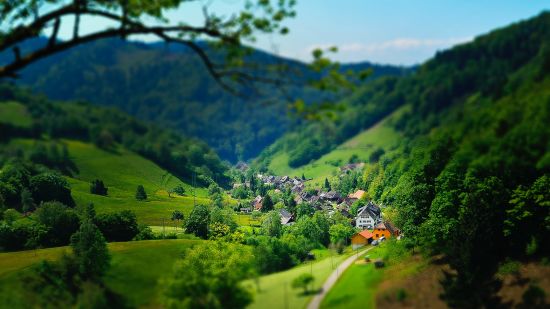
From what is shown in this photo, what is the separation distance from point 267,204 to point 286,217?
4.63 ft

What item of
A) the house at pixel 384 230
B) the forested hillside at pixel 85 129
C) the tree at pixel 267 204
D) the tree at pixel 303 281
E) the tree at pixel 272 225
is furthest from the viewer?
the house at pixel 384 230

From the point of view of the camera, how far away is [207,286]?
14.4 m

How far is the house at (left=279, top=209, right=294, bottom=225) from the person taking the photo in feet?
86.6

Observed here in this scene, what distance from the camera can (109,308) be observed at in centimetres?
1399

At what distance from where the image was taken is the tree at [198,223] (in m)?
20.4

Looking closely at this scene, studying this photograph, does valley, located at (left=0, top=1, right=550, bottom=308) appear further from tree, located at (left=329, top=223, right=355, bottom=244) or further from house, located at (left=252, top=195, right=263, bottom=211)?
tree, located at (left=329, top=223, right=355, bottom=244)

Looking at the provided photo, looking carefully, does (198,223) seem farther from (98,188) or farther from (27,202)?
(27,202)

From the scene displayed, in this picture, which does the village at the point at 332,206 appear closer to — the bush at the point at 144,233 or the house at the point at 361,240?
the house at the point at 361,240

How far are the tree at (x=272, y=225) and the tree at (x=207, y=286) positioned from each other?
7791mm

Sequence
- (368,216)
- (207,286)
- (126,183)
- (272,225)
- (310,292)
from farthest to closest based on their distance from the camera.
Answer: (368,216) < (272,225) < (126,183) < (310,292) < (207,286)

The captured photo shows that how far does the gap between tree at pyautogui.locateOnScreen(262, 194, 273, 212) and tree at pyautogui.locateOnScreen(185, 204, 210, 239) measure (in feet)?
20.2

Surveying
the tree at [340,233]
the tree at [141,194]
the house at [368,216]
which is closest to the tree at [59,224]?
the tree at [141,194]

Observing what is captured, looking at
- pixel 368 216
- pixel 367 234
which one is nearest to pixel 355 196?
pixel 368 216

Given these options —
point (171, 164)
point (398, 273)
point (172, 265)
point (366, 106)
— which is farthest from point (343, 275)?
point (366, 106)
